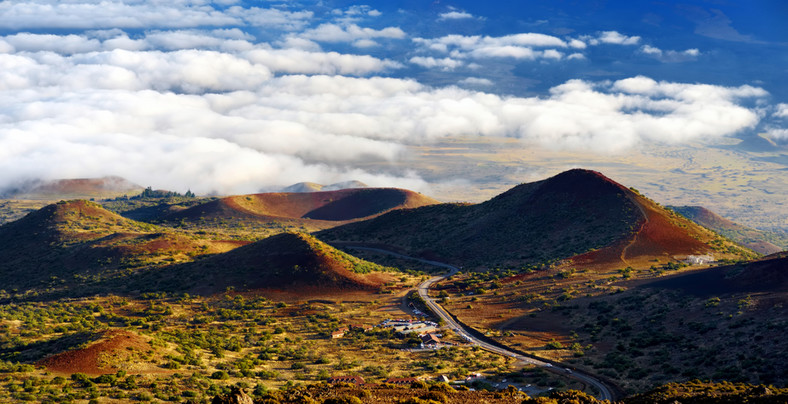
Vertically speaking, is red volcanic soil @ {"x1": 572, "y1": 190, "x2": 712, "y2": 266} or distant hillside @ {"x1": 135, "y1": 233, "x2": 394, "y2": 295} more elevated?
red volcanic soil @ {"x1": 572, "y1": 190, "x2": 712, "y2": 266}

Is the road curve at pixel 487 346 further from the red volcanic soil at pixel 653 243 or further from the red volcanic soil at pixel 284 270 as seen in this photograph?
the red volcanic soil at pixel 653 243

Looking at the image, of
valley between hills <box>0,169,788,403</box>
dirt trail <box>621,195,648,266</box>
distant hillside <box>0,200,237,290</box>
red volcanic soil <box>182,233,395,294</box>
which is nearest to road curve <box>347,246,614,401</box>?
valley between hills <box>0,169,788,403</box>

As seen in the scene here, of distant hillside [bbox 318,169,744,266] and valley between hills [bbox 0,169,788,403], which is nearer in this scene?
valley between hills [bbox 0,169,788,403]

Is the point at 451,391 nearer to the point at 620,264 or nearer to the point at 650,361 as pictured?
the point at 650,361

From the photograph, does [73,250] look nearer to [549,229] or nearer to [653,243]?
[549,229]

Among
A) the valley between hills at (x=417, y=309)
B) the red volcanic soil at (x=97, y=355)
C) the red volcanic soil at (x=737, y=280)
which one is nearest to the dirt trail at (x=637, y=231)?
the valley between hills at (x=417, y=309)

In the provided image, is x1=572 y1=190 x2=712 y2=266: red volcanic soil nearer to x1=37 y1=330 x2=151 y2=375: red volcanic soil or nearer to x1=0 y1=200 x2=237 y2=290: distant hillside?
x1=0 y1=200 x2=237 y2=290: distant hillside

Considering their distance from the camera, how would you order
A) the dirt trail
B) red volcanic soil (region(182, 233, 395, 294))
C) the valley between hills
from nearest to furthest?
the valley between hills → red volcanic soil (region(182, 233, 395, 294)) → the dirt trail
